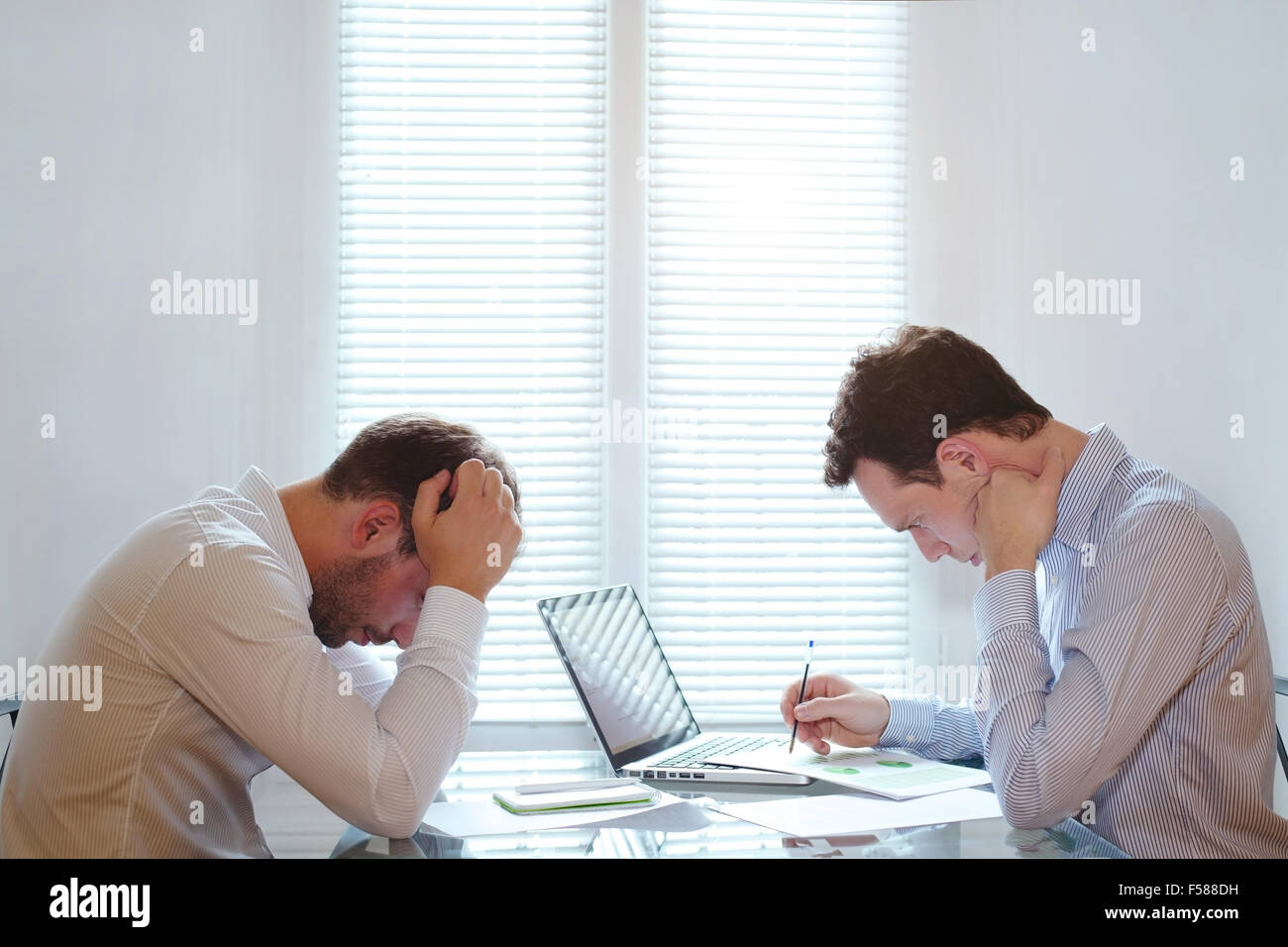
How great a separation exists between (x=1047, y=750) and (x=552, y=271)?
164 cm

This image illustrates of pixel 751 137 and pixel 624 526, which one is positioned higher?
pixel 751 137

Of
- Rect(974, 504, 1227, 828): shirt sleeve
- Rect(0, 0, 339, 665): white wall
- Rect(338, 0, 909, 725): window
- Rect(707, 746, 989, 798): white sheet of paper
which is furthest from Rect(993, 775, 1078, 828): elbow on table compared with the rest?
Rect(0, 0, 339, 665): white wall

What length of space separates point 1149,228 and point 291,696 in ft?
7.31

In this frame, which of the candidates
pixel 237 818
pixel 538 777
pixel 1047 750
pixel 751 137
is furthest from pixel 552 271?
pixel 1047 750

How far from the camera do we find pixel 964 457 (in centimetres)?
158

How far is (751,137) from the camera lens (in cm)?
253

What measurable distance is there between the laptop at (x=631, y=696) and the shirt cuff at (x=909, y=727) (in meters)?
0.19

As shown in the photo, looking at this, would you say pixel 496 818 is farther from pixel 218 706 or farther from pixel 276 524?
pixel 276 524

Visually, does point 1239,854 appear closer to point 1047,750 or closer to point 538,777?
point 1047,750

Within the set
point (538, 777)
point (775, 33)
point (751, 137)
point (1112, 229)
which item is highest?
point (775, 33)

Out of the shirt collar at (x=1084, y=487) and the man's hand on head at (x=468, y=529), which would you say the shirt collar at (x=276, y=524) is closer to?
the man's hand on head at (x=468, y=529)

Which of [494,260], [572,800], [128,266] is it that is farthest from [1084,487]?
[128,266]

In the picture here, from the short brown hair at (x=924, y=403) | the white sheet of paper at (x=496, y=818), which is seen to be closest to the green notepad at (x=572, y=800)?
the white sheet of paper at (x=496, y=818)

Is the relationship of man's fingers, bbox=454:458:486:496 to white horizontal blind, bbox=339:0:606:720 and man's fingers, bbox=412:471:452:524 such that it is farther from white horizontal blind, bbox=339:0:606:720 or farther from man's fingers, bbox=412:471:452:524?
white horizontal blind, bbox=339:0:606:720
